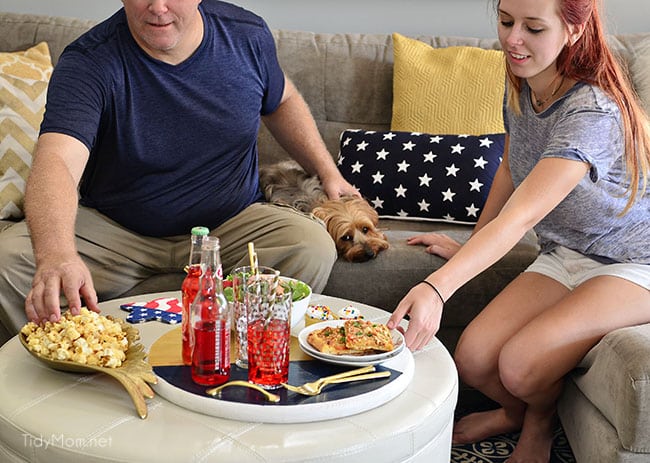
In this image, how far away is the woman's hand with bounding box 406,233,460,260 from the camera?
2.46 metres

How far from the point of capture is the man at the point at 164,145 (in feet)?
7.16

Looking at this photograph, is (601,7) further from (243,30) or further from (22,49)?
(22,49)

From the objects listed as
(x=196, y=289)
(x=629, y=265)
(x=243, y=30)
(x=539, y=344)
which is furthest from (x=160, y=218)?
(x=629, y=265)

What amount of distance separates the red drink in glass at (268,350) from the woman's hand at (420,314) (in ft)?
0.89

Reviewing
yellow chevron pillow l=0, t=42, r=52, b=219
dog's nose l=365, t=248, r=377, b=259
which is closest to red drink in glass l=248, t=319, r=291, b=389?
dog's nose l=365, t=248, r=377, b=259

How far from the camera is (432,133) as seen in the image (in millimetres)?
2955

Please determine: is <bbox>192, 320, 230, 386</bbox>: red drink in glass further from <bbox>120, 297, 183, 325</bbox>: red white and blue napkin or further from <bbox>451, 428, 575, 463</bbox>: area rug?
<bbox>451, 428, 575, 463</bbox>: area rug

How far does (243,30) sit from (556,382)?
1325mm

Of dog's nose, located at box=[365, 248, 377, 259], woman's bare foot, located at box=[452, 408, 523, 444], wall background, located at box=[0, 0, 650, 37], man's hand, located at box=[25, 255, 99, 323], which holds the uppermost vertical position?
wall background, located at box=[0, 0, 650, 37]

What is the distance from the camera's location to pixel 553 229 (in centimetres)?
213

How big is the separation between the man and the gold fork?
81 cm

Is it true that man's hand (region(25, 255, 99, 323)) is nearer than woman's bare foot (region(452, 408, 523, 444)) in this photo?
Yes

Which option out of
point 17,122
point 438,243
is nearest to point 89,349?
point 438,243

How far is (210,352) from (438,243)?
121 centimetres
